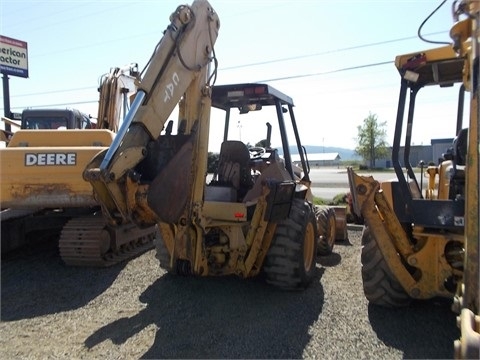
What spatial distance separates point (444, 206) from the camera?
12.1ft

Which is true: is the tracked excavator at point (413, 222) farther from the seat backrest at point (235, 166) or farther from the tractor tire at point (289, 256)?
the seat backrest at point (235, 166)

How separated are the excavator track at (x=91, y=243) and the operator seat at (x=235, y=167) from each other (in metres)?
1.97

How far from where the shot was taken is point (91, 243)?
605 cm

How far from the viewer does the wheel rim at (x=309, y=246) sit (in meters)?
5.40

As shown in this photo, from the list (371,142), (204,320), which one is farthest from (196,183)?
(371,142)

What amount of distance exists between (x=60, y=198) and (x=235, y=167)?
2.47 meters

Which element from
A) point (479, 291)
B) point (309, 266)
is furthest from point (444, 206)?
point (309, 266)

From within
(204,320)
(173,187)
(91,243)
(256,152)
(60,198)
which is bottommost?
(204,320)

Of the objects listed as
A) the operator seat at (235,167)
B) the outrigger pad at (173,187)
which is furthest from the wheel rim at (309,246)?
the outrigger pad at (173,187)

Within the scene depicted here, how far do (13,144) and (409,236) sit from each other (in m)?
5.44

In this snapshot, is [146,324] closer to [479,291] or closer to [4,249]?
[479,291]

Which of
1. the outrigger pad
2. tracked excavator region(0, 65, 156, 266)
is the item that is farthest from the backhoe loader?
tracked excavator region(0, 65, 156, 266)

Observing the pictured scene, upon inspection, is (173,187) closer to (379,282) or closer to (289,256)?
(289,256)

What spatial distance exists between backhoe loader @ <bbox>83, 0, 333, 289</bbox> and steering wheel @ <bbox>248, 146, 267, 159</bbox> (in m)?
0.24
